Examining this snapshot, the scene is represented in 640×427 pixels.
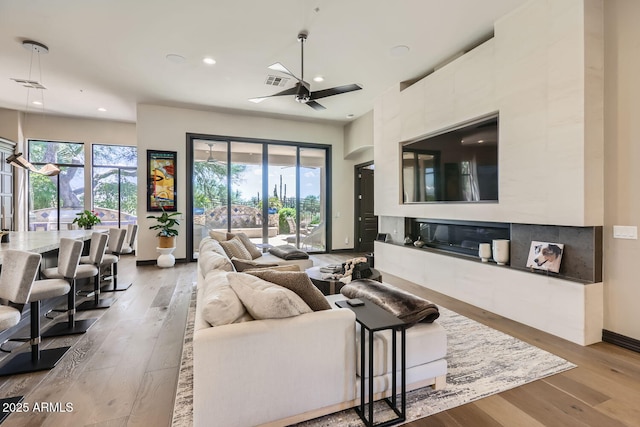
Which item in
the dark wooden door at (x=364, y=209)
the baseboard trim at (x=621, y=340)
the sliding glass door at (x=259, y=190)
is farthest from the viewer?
the dark wooden door at (x=364, y=209)

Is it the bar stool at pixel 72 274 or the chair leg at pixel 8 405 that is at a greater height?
the bar stool at pixel 72 274

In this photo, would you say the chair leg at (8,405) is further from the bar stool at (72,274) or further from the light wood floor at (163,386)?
the bar stool at (72,274)

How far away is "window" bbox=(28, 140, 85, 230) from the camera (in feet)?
23.9

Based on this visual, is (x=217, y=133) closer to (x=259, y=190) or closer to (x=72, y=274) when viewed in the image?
(x=259, y=190)

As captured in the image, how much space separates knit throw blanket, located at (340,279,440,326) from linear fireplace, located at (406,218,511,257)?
2.18 meters

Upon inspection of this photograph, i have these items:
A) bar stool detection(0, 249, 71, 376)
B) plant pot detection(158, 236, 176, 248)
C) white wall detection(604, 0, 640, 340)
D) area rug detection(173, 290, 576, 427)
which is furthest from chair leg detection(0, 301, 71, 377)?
white wall detection(604, 0, 640, 340)

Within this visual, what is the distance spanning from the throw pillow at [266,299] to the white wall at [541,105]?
277cm

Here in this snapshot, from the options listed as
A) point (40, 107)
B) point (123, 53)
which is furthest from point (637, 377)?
point (40, 107)

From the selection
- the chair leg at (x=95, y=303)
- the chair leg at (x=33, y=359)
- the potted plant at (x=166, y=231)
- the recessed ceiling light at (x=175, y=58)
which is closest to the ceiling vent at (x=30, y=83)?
the recessed ceiling light at (x=175, y=58)

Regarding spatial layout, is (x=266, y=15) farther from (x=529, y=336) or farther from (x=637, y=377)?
(x=637, y=377)

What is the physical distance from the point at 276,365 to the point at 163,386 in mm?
1115

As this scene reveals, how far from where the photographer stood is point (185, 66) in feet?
14.9

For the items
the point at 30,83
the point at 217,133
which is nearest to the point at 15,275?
the point at 30,83

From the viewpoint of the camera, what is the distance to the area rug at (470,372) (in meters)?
1.78
